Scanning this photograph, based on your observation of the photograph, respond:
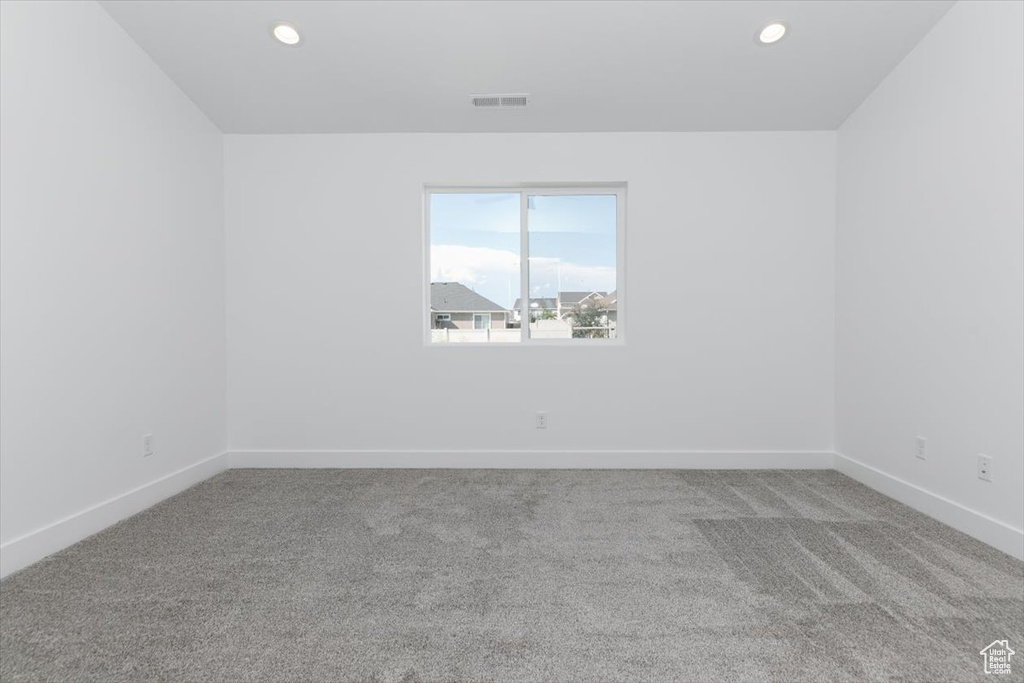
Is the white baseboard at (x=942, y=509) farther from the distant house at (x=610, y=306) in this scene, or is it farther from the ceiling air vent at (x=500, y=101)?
the ceiling air vent at (x=500, y=101)

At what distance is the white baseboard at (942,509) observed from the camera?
7.31ft

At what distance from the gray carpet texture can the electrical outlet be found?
32cm

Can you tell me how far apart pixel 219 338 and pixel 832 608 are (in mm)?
3930

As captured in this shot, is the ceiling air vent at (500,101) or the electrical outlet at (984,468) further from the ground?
the ceiling air vent at (500,101)

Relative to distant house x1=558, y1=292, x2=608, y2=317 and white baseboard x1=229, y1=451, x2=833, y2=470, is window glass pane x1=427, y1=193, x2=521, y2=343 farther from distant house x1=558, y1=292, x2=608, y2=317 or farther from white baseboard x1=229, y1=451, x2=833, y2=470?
white baseboard x1=229, y1=451, x2=833, y2=470

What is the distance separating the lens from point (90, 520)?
8.10 feet

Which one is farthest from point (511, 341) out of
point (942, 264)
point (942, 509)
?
point (942, 509)

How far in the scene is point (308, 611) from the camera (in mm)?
1759

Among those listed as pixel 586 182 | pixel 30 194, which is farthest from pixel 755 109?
pixel 30 194

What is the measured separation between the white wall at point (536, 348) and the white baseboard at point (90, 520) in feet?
1.79

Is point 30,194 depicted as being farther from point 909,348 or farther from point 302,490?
point 909,348

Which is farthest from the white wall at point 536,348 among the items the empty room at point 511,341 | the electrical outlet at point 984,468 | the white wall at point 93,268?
the electrical outlet at point 984,468

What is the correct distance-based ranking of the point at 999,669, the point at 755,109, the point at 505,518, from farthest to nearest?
the point at 755,109
the point at 505,518
the point at 999,669

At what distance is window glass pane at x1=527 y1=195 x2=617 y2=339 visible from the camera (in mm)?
3832
